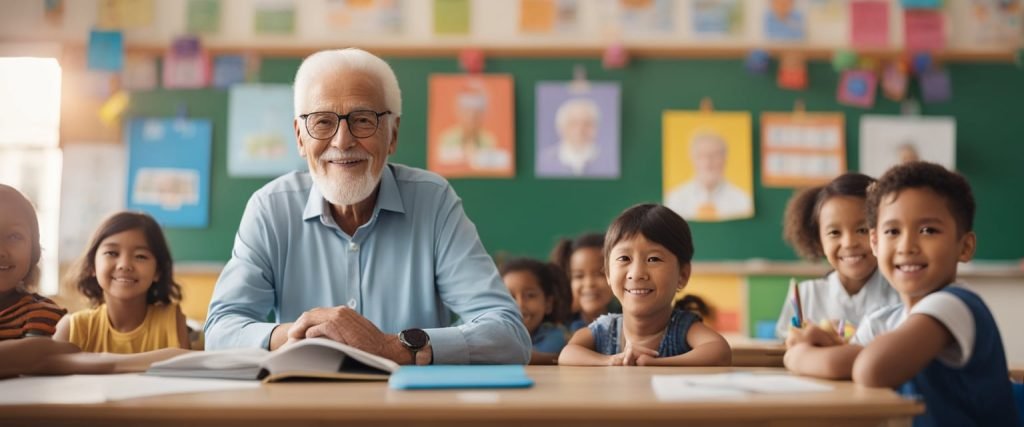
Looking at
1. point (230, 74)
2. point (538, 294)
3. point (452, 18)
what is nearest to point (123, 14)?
point (230, 74)

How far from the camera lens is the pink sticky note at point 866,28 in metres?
4.79

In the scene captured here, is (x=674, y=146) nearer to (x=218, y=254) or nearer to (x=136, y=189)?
(x=218, y=254)

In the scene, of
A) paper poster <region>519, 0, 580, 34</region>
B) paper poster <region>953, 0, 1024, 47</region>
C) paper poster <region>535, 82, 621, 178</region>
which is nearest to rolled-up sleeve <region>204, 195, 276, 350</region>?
paper poster <region>535, 82, 621, 178</region>

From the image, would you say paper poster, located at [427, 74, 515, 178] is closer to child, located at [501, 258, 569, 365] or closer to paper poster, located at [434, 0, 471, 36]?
paper poster, located at [434, 0, 471, 36]

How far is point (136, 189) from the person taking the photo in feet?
15.5

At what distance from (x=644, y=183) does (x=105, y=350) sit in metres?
2.86

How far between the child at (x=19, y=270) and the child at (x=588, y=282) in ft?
5.25

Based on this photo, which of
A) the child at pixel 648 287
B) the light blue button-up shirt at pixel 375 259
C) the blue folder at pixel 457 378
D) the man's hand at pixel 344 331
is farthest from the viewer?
the child at pixel 648 287

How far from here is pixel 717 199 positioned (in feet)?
15.5

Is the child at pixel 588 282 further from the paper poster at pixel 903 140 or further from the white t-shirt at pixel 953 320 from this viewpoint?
the paper poster at pixel 903 140

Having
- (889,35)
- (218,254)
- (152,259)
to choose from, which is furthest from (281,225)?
(889,35)

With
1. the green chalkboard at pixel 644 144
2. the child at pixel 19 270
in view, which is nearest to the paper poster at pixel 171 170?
the green chalkboard at pixel 644 144

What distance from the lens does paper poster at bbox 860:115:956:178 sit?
477 cm

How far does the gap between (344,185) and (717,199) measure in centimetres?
301
